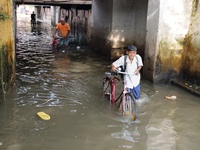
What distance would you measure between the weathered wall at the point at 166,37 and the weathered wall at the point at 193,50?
0.50ft

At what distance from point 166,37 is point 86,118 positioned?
162 inches

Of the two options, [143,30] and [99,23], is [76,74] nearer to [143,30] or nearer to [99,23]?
[143,30]

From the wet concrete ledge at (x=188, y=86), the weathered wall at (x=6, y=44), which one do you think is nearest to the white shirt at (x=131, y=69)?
the wet concrete ledge at (x=188, y=86)

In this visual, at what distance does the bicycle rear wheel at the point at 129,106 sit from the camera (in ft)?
18.4

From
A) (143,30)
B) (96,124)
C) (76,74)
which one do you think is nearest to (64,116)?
(96,124)

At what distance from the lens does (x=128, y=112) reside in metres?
5.88

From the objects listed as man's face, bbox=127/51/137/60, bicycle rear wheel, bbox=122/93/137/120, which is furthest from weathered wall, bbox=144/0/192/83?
bicycle rear wheel, bbox=122/93/137/120

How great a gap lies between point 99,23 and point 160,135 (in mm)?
10048

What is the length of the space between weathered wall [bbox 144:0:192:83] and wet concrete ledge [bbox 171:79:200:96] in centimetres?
26

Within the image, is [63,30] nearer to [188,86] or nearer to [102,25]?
[102,25]

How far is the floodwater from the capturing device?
4680mm

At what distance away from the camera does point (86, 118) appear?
5.74m

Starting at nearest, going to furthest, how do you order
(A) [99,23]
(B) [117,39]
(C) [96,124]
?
(C) [96,124], (B) [117,39], (A) [99,23]

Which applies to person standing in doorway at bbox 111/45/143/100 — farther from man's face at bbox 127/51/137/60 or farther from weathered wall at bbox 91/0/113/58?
weathered wall at bbox 91/0/113/58
